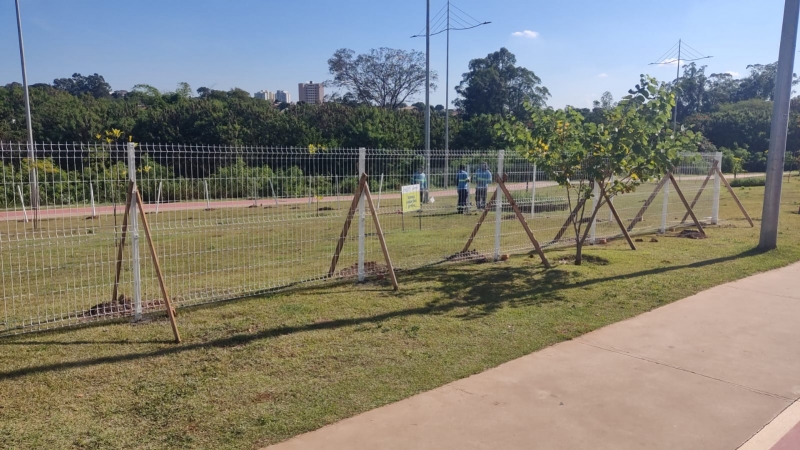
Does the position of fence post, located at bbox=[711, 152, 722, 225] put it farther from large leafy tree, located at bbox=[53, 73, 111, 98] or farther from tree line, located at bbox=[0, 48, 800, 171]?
large leafy tree, located at bbox=[53, 73, 111, 98]

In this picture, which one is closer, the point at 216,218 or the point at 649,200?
the point at 216,218

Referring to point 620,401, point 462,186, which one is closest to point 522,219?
point 462,186

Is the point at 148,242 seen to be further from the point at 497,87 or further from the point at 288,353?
the point at 497,87

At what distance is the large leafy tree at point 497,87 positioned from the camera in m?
58.2

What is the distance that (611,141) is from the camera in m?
8.83

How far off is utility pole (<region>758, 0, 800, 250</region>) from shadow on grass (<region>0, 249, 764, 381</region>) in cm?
166

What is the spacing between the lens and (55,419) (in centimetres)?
390

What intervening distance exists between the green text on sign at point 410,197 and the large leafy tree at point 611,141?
2.00m

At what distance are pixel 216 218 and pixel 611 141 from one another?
691cm

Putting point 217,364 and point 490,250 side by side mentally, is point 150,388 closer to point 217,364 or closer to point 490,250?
point 217,364

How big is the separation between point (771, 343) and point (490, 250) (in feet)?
18.2

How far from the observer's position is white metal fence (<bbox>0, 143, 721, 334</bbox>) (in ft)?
21.3

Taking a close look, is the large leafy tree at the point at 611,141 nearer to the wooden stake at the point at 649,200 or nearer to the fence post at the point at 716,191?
the wooden stake at the point at 649,200

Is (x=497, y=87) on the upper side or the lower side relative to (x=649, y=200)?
upper
